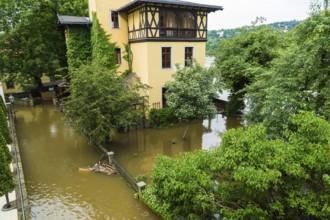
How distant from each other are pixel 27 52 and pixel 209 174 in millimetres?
23286

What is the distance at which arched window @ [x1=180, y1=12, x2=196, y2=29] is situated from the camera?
1800 centimetres

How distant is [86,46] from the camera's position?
20594 mm

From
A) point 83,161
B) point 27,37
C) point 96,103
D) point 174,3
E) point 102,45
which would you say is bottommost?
point 83,161

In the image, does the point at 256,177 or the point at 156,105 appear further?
the point at 156,105

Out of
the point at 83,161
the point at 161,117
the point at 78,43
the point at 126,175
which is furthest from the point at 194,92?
the point at 78,43

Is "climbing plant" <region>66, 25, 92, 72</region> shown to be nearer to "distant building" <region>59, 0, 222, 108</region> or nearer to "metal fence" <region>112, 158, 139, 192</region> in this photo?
"distant building" <region>59, 0, 222, 108</region>

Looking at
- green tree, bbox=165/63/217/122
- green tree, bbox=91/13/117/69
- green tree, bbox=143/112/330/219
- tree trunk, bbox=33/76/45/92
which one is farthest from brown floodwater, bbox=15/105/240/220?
green tree, bbox=91/13/117/69

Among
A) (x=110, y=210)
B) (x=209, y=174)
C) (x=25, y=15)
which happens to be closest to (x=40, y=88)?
(x=25, y=15)

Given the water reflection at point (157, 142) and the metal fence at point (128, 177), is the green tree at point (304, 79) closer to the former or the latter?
the metal fence at point (128, 177)

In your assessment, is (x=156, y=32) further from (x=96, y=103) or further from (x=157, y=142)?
(x=157, y=142)

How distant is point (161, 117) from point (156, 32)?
20.4 feet

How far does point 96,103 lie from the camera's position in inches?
494

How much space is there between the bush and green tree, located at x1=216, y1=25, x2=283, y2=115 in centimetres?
471

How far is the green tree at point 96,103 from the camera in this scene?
1269 cm
